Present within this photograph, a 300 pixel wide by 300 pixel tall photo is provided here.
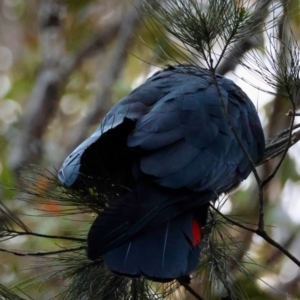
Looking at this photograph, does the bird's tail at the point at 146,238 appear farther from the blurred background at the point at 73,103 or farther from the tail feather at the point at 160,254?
the blurred background at the point at 73,103

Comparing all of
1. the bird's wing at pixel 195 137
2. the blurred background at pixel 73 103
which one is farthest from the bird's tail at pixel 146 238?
the blurred background at pixel 73 103

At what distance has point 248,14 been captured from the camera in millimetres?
1934

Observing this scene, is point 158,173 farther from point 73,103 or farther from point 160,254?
point 73,103

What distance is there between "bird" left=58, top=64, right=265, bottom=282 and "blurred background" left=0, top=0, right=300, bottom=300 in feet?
1.48

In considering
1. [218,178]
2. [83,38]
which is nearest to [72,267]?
[218,178]

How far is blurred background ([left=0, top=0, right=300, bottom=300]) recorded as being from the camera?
13.5 ft

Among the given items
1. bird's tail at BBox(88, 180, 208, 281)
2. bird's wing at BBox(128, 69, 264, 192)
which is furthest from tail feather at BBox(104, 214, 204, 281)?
bird's wing at BBox(128, 69, 264, 192)

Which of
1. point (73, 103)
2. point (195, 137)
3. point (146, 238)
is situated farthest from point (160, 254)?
point (73, 103)

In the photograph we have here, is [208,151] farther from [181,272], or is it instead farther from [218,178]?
[181,272]

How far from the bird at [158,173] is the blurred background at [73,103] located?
0.45m

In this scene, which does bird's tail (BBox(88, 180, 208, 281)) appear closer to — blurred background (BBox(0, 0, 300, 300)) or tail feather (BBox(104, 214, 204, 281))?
tail feather (BBox(104, 214, 204, 281))

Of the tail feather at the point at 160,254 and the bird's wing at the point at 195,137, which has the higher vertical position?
the bird's wing at the point at 195,137

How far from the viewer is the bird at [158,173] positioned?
2.01 m

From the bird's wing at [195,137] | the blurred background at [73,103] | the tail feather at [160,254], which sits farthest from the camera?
the blurred background at [73,103]
